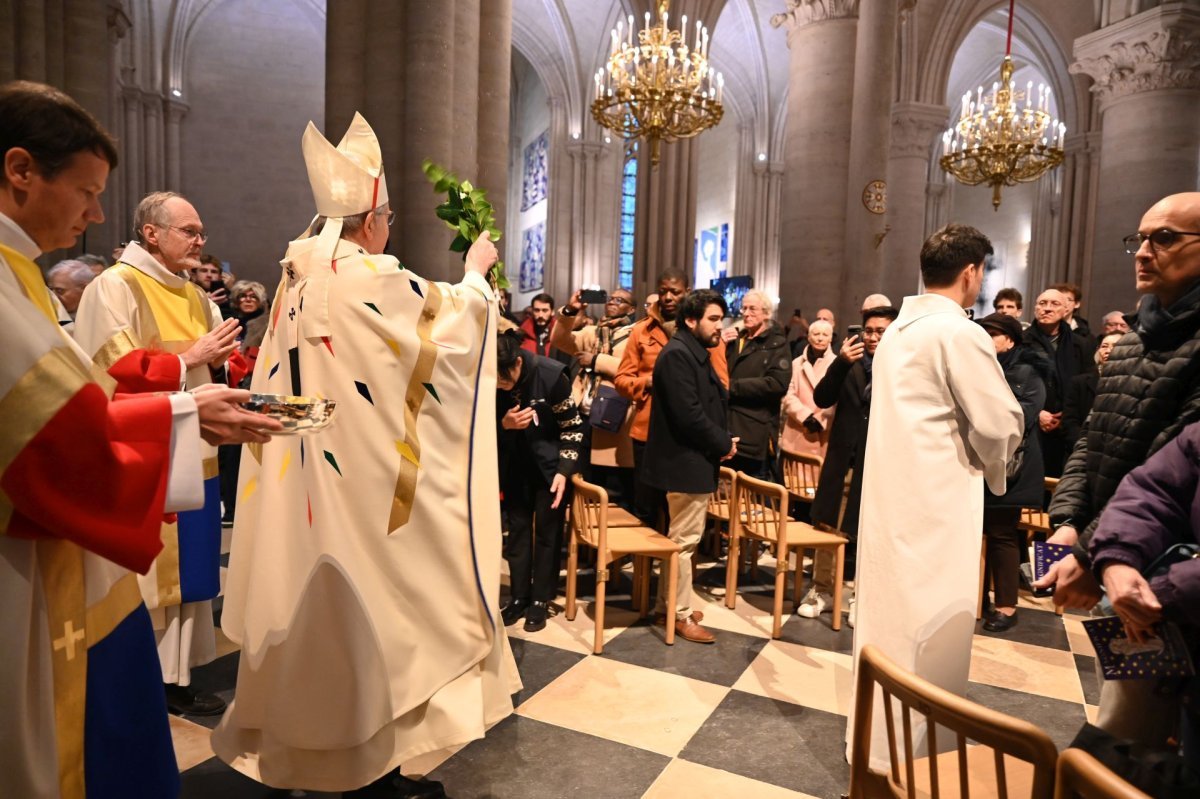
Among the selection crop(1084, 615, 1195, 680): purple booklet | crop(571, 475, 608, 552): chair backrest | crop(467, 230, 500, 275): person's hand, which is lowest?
crop(571, 475, 608, 552): chair backrest

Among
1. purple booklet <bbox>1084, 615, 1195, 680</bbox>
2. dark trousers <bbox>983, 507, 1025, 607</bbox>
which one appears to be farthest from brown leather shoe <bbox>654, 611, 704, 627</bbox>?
purple booklet <bbox>1084, 615, 1195, 680</bbox>

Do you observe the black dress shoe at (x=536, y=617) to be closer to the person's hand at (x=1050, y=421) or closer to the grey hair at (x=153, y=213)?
the grey hair at (x=153, y=213)

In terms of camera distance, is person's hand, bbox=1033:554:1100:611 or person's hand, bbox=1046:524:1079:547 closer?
person's hand, bbox=1033:554:1100:611

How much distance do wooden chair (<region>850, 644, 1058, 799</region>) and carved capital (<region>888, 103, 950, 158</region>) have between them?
15246mm

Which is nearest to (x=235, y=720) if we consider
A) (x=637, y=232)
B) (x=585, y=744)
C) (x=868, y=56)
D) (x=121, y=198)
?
(x=585, y=744)

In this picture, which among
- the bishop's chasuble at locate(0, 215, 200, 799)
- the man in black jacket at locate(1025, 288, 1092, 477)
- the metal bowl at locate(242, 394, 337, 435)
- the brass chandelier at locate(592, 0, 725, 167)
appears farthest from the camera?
the brass chandelier at locate(592, 0, 725, 167)

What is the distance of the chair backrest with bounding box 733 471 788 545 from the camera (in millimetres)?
4199

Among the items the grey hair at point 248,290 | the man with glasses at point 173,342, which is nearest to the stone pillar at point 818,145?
the grey hair at point 248,290

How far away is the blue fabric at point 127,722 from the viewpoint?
144cm

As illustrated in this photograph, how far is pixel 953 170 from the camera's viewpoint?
14078mm

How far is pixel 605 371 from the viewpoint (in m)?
5.38

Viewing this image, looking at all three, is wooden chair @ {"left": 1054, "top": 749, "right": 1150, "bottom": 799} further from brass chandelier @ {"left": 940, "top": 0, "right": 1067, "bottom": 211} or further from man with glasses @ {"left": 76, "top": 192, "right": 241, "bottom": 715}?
brass chandelier @ {"left": 940, "top": 0, "right": 1067, "bottom": 211}

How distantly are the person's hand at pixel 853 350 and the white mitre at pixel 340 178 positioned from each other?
110 inches

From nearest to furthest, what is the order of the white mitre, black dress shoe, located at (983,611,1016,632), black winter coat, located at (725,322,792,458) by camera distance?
the white mitre < black dress shoe, located at (983,611,1016,632) < black winter coat, located at (725,322,792,458)
